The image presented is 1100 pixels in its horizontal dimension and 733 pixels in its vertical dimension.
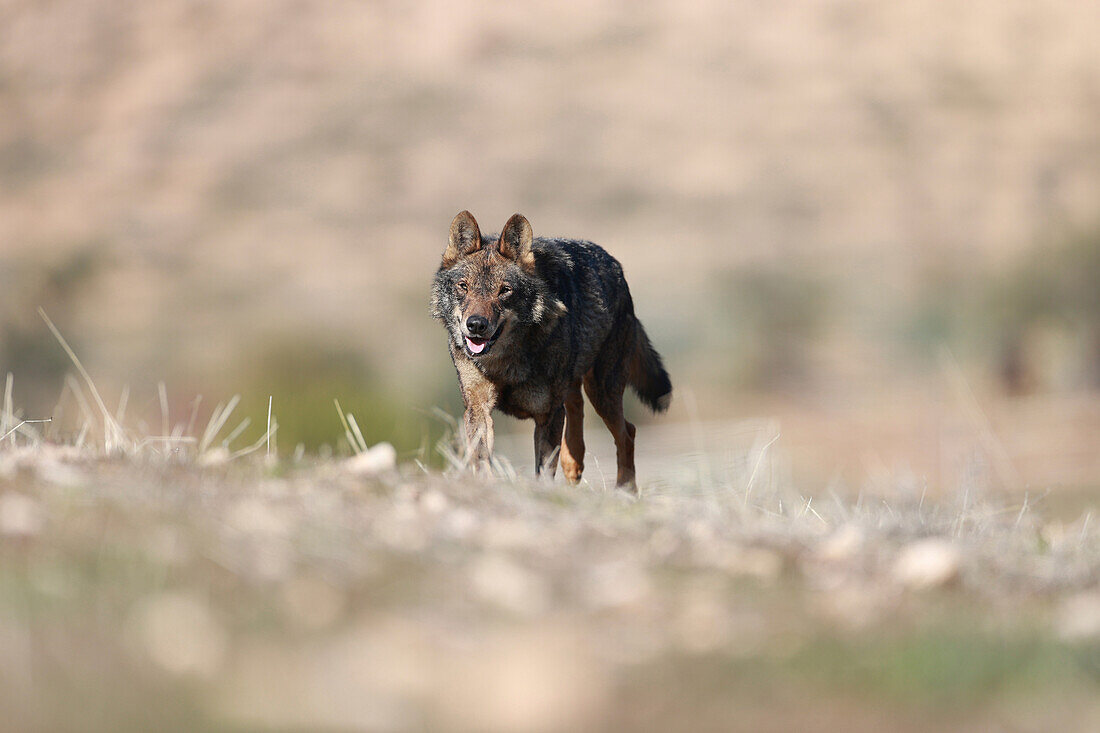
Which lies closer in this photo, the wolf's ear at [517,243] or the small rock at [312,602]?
the small rock at [312,602]

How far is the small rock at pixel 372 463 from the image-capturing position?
4219 mm

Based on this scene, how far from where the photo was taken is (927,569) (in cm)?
318

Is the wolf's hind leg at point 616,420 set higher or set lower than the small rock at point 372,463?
lower

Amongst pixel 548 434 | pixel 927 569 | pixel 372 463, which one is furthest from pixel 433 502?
pixel 548 434

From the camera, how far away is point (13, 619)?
259 centimetres

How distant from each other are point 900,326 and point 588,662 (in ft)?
76.2

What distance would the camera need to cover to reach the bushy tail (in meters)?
7.47

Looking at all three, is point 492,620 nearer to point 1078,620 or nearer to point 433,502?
point 433,502

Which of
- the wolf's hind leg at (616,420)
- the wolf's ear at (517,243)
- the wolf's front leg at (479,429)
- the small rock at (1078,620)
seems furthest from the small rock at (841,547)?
the wolf's hind leg at (616,420)

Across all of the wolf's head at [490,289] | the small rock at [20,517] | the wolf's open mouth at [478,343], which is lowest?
the small rock at [20,517]

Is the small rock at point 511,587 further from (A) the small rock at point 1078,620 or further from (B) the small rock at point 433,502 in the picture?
(A) the small rock at point 1078,620

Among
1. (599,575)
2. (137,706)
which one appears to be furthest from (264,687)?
(599,575)

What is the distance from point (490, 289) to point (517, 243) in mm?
358

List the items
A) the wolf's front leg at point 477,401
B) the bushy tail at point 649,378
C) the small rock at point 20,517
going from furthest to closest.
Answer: the bushy tail at point 649,378 < the wolf's front leg at point 477,401 < the small rock at point 20,517
